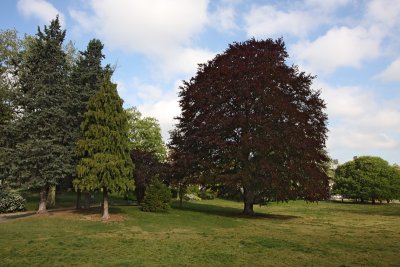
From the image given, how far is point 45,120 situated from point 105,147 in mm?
6478

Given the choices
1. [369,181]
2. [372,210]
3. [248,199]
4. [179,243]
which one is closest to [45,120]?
[179,243]

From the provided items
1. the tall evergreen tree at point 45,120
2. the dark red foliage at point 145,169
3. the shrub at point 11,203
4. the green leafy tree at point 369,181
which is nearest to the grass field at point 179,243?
the tall evergreen tree at point 45,120

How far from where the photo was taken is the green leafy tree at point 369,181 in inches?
2901

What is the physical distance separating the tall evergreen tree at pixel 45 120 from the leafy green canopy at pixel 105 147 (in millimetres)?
2603

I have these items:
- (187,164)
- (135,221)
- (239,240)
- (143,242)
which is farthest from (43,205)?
(239,240)

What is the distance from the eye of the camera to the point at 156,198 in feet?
103

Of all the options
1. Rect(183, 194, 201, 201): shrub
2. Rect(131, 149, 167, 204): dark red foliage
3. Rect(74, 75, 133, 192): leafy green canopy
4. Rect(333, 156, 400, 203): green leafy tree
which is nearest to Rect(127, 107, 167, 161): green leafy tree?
Rect(183, 194, 201, 201): shrub

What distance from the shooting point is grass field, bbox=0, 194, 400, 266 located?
14344 mm

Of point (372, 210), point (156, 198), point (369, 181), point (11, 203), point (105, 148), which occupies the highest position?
point (105, 148)

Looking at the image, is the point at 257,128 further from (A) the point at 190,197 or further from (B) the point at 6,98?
(A) the point at 190,197

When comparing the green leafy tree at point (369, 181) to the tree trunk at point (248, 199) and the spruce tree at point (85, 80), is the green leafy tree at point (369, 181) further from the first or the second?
the spruce tree at point (85, 80)

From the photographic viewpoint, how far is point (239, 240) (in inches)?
770

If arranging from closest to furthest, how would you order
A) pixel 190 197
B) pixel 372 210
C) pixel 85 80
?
pixel 85 80 < pixel 372 210 < pixel 190 197

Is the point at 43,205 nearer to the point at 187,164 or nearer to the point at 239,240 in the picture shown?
the point at 187,164
